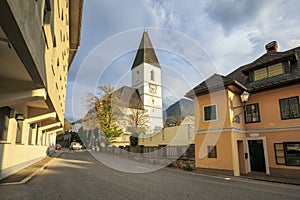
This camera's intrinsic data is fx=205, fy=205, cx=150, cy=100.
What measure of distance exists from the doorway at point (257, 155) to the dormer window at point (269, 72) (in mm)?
4565

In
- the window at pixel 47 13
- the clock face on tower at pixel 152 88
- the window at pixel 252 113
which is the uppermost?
the clock face on tower at pixel 152 88

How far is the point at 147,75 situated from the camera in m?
56.9

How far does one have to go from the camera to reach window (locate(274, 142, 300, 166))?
11734 mm

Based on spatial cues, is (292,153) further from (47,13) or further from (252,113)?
(47,13)

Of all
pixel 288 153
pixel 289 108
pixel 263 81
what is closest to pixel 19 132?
pixel 288 153

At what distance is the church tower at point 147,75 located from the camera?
179 feet

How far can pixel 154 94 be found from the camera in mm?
56406

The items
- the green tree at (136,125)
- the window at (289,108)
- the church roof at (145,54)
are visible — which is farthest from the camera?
the church roof at (145,54)

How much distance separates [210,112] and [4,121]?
11.6m

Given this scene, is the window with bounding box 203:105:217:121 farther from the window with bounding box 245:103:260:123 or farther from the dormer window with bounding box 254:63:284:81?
the dormer window with bounding box 254:63:284:81

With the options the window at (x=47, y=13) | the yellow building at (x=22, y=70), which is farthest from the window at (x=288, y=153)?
the window at (x=47, y=13)

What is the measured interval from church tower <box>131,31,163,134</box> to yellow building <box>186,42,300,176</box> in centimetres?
3791

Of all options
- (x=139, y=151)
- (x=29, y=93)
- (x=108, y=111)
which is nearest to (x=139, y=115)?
(x=108, y=111)

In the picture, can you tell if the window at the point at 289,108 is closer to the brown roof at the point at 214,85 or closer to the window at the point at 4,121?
the brown roof at the point at 214,85
